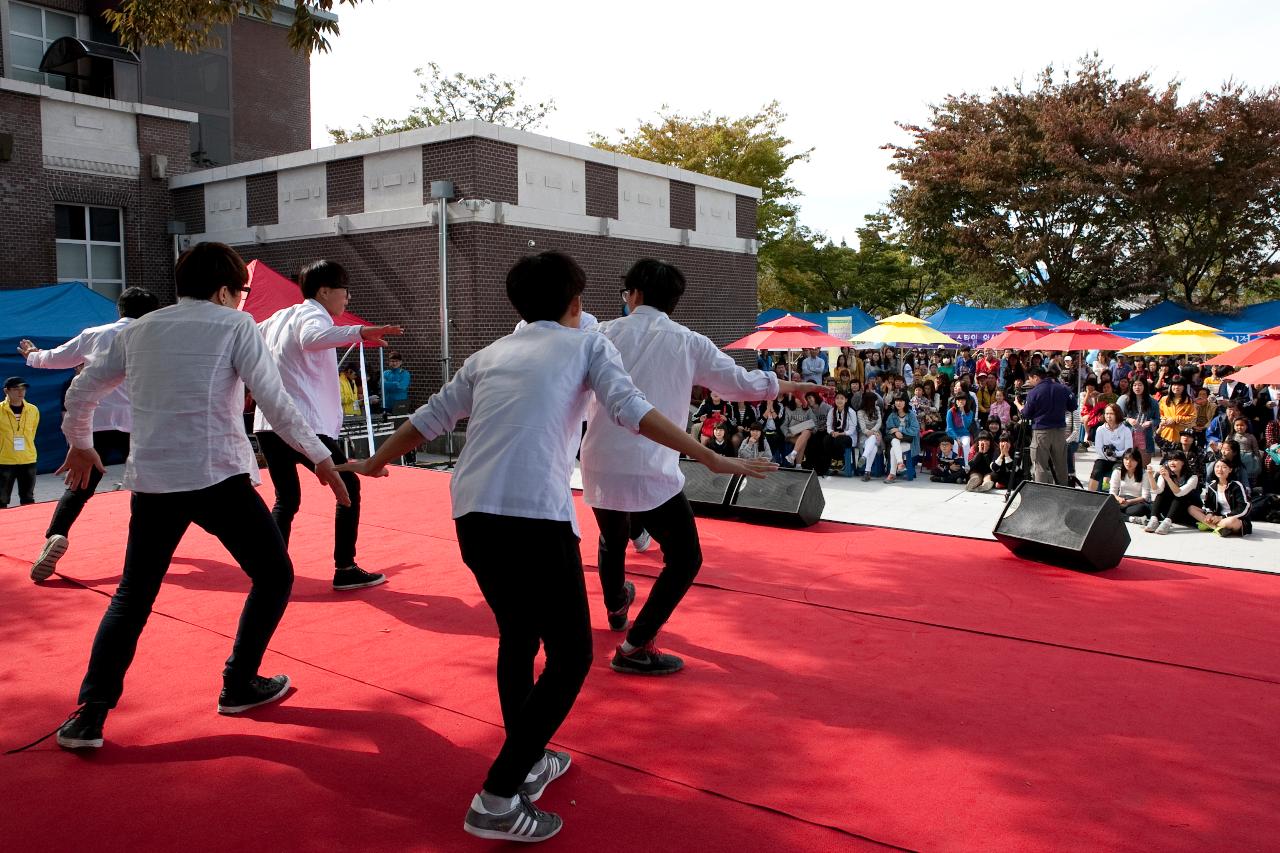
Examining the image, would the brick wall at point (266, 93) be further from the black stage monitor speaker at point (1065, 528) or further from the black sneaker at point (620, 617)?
the black sneaker at point (620, 617)

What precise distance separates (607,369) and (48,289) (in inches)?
581

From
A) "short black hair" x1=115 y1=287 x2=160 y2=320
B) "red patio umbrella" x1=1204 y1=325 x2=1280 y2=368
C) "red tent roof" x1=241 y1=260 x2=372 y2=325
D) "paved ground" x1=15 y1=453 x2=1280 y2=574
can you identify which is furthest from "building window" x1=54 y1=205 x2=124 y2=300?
"red patio umbrella" x1=1204 y1=325 x2=1280 y2=368

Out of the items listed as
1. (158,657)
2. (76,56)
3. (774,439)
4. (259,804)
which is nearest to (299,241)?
(76,56)

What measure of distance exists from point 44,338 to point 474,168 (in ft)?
21.6

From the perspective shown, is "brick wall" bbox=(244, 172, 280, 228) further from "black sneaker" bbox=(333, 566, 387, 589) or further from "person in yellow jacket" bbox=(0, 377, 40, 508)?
"black sneaker" bbox=(333, 566, 387, 589)

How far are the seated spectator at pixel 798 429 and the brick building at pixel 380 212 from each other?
5.60 m

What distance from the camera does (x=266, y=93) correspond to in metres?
26.3

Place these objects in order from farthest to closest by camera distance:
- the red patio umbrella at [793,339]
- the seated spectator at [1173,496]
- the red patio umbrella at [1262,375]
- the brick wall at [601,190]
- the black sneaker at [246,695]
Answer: the brick wall at [601,190]
the red patio umbrella at [793,339]
the red patio umbrella at [1262,375]
the seated spectator at [1173,496]
the black sneaker at [246,695]

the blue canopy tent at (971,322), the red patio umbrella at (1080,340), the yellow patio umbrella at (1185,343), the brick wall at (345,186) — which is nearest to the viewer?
the yellow patio umbrella at (1185,343)

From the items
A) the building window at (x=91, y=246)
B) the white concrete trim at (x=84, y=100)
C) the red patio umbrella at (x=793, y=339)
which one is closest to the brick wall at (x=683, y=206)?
the red patio umbrella at (x=793, y=339)

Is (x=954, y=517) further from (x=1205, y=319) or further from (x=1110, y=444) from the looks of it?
(x=1205, y=319)

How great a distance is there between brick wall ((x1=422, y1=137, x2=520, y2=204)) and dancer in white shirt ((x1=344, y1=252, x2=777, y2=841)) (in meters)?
13.0

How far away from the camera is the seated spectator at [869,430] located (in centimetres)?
1188

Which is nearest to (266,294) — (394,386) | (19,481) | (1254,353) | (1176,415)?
(394,386)
